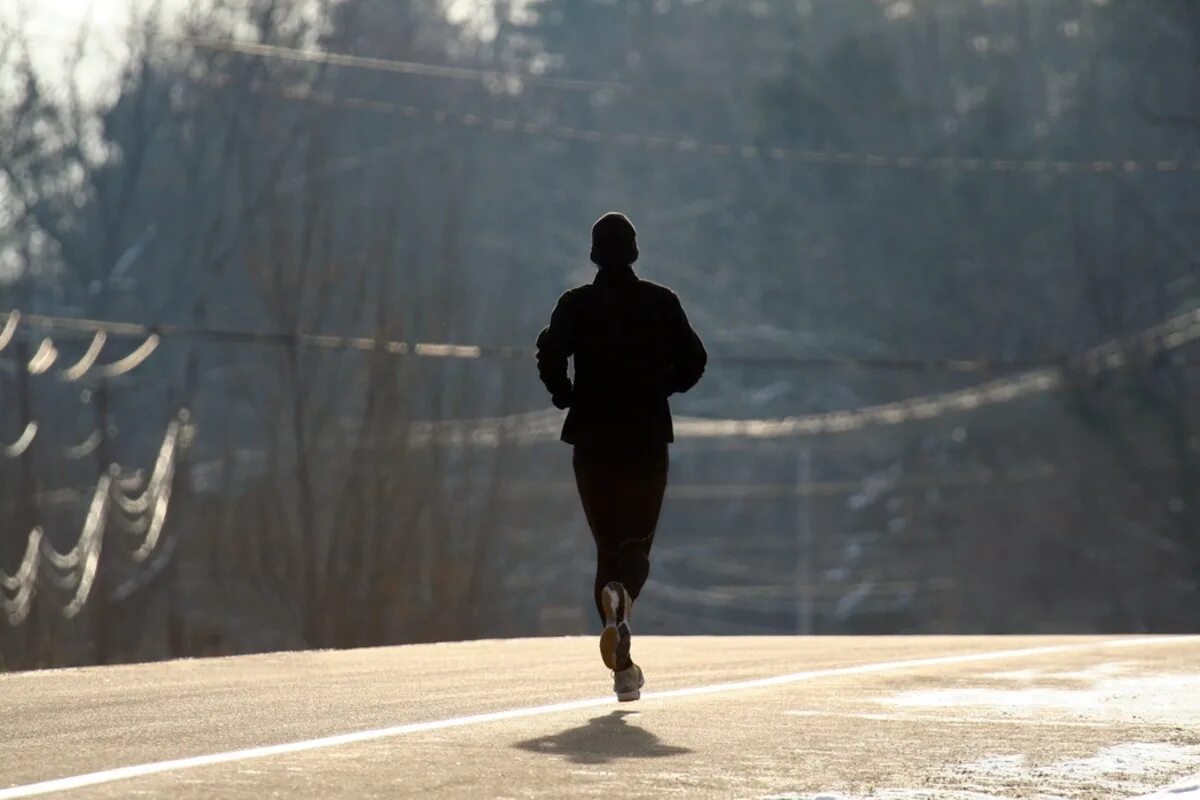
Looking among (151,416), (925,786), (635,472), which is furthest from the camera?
(151,416)

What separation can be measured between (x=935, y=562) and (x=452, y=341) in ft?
102

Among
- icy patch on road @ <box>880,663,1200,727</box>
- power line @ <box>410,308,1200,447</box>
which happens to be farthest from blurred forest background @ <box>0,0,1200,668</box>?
icy patch on road @ <box>880,663,1200,727</box>

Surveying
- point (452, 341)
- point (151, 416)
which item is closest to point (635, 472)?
point (452, 341)

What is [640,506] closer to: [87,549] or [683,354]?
[683,354]

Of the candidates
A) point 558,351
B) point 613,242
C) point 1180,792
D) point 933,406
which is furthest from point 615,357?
point 933,406

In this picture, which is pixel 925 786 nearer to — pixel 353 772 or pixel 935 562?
pixel 353 772

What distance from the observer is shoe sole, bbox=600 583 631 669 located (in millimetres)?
9750

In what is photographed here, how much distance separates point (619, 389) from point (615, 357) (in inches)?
5.1

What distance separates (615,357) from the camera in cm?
1022

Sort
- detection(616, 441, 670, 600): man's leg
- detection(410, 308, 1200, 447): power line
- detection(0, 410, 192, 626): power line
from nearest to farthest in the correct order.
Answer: detection(616, 441, 670, 600): man's leg → detection(0, 410, 192, 626): power line → detection(410, 308, 1200, 447): power line

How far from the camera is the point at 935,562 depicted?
65812 millimetres

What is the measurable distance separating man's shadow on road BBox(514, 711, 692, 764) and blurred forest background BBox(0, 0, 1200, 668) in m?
25.1

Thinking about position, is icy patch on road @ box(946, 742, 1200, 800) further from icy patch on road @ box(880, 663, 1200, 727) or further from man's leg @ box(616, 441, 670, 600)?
man's leg @ box(616, 441, 670, 600)

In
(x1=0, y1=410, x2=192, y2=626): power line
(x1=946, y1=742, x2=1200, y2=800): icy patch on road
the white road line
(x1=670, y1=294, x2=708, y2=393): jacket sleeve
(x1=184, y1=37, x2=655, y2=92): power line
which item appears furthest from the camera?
(x1=184, y1=37, x2=655, y2=92): power line
